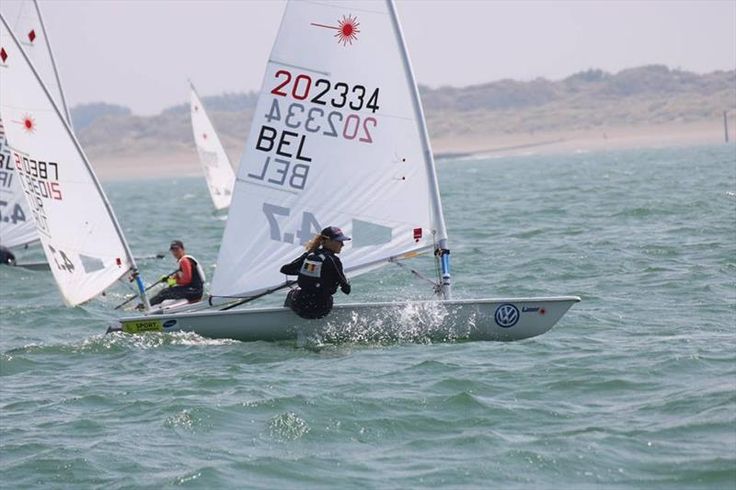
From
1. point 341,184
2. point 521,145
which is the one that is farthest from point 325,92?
point 521,145

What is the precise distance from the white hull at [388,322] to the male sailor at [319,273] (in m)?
0.21

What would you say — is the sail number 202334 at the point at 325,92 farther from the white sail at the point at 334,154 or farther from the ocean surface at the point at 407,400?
the ocean surface at the point at 407,400

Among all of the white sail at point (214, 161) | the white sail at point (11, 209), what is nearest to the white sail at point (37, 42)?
the white sail at point (11, 209)

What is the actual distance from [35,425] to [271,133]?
162 inches

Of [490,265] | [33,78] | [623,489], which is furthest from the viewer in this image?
[490,265]

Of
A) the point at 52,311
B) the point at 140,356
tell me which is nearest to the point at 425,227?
the point at 140,356

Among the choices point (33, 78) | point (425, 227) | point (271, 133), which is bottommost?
point (425, 227)

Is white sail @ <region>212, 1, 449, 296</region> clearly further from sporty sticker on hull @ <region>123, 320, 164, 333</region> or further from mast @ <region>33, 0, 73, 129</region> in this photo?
mast @ <region>33, 0, 73, 129</region>

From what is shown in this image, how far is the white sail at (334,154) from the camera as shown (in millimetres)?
12484

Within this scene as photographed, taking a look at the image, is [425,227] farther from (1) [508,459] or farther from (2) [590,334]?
(1) [508,459]

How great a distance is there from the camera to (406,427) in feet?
30.3

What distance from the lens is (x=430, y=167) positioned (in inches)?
498

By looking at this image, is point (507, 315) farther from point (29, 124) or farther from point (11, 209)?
point (11, 209)

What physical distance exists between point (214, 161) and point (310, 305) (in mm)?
25453
